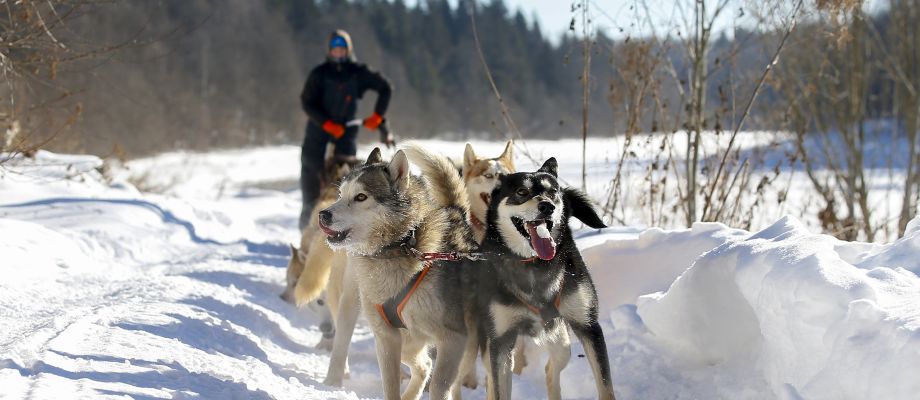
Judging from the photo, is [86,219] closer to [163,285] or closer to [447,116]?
[163,285]

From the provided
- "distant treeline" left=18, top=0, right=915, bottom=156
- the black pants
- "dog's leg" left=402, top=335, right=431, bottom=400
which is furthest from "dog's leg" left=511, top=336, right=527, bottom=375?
the black pants

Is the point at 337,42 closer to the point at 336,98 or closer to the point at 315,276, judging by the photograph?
the point at 336,98

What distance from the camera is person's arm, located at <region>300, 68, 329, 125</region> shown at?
8.50 metres

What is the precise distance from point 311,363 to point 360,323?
1.32m

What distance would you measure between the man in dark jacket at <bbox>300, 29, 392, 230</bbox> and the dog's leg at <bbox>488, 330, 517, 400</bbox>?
4.86m

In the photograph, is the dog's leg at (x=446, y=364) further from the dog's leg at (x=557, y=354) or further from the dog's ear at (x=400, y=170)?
the dog's ear at (x=400, y=170)

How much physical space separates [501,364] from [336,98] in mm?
5409

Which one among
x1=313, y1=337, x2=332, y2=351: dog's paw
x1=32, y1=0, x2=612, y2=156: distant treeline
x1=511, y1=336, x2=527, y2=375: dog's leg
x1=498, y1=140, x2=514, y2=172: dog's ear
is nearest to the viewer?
x1=511, y1=336, x2=527, y2=375: dog's leg

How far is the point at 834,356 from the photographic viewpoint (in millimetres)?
3061

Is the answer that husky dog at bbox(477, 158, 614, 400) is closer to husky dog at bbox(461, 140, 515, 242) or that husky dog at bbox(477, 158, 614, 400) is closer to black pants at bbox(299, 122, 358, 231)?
husky dog at bbox(461, 140, 515, 242)

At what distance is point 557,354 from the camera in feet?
13.6

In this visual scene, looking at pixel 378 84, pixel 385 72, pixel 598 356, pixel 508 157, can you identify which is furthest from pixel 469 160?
pixel 385 72

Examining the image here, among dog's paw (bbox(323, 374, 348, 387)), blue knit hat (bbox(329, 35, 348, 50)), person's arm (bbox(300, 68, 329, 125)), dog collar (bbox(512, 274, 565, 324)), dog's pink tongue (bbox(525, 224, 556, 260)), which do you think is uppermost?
blue knit hat (bbox(329, 35, 348, 50))

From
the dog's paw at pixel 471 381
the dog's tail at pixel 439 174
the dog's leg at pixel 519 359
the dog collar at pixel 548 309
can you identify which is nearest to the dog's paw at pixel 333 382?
the dog's paw at pixel 471 381
